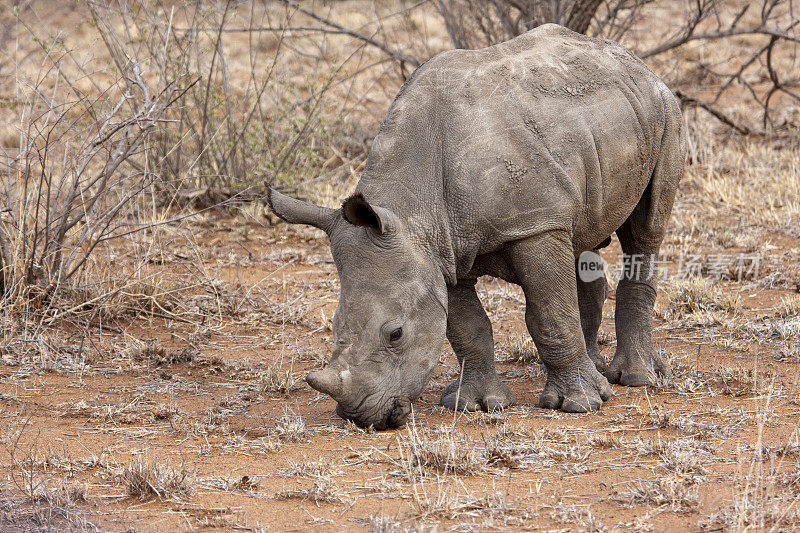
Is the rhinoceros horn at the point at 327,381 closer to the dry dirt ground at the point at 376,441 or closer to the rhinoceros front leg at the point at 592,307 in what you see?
the dry dirt ground at the point at 376,441

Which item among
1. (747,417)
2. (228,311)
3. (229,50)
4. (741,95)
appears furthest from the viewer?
(229,50)

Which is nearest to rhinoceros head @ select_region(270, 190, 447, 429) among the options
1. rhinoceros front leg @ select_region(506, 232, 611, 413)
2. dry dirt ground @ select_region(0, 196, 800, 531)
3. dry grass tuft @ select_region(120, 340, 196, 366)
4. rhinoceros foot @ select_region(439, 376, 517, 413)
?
dry dirt ground @ select_region(0, 196, 800, 531)

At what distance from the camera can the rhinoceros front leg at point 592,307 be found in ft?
22.5

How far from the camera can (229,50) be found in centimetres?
1925

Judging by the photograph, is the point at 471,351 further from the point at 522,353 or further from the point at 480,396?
the point at 522,353

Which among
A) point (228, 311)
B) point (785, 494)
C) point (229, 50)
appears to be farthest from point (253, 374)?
point (229, 50)

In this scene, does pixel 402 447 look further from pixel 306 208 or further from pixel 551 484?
pixel 306 208

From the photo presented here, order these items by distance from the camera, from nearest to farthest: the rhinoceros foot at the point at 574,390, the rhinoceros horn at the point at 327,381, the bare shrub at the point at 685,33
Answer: the rhinoceros horn at the point at 327,381
the rhinoceros foot at the point at 574,390
the bare shrub at the point at 685,33

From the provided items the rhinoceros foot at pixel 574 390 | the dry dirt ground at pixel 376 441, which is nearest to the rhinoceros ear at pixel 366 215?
the dry dirt ground at pixel 376 441

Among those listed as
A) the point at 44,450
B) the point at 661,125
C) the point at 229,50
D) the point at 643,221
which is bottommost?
the point at 44,450

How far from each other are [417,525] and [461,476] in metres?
0.70

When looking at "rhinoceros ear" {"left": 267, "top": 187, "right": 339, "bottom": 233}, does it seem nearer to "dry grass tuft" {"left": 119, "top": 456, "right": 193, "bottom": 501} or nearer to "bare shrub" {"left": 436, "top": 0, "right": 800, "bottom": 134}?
"dry grass tuft" {"left": 119, "top": 456, "right": 193, "bottom": 501}

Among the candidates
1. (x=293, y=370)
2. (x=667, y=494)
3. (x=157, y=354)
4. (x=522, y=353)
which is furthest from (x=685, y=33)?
(x=667, y=494)

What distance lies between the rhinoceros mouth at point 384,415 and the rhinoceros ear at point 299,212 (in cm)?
96
